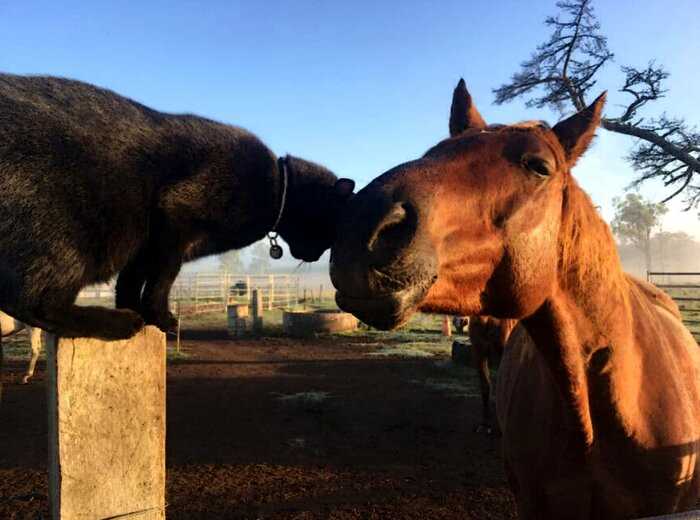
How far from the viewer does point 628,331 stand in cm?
206

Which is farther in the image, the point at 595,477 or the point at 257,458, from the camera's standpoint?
the point at 257,458

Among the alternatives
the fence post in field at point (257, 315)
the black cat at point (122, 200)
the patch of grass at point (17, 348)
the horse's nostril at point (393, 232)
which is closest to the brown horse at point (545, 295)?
the horse's nostril at point (393, 232)

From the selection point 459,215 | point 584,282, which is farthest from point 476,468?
point 459,215

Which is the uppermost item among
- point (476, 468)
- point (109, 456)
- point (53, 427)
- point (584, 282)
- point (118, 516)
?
point (584, 282)

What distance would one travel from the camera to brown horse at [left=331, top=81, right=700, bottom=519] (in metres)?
1.35

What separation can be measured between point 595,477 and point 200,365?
1039cm

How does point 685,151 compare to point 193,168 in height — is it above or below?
above

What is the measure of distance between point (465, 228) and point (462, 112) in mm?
770

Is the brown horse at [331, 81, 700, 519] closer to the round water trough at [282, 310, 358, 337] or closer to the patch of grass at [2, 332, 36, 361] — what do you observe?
the patch of grass at [2, 332, 36, 361]

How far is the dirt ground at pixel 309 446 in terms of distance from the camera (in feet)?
15.3

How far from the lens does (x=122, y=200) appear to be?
51.2 inches

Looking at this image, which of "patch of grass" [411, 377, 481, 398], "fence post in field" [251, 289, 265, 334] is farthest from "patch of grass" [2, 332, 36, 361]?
"patch of grass" [411, 377, 481, 398]

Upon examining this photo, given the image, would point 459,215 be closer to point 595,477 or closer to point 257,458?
point 595,477

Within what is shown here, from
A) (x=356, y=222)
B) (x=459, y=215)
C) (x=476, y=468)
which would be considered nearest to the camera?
(x=356, y=222)
